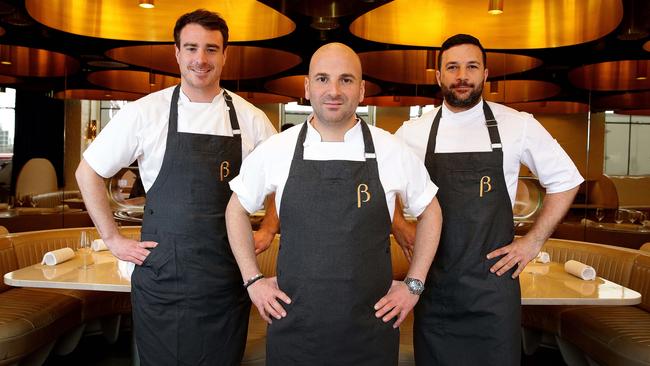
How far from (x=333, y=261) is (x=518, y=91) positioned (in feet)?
20.2

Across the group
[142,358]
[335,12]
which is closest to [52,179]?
[335,12]

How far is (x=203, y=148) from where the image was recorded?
214 cm

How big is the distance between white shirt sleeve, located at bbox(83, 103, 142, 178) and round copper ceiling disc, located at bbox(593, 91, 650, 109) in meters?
5.59

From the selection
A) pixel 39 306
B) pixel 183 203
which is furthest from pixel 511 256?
pixel 39 306

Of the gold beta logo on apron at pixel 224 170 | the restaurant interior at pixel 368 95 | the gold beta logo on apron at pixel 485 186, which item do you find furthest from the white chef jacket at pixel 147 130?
the restaurant interior at pixel 368 95

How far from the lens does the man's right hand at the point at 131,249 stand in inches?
83.9

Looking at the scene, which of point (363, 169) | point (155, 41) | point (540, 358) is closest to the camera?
point (363, 169)

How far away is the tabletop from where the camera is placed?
2586mm

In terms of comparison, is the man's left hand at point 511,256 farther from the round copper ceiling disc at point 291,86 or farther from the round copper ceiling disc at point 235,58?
the round copper ceiling disc at point 291,86

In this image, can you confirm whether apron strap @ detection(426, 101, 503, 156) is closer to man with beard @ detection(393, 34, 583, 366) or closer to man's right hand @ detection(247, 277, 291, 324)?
man with beard @ detection(393, 34, 583, 366)

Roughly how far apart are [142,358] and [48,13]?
10.4 feet

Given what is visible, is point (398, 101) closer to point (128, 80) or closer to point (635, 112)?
point (635, 112)

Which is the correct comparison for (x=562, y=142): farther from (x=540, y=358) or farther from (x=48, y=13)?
(x=48, y=13)

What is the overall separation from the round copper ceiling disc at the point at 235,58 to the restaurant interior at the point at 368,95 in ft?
0.06
